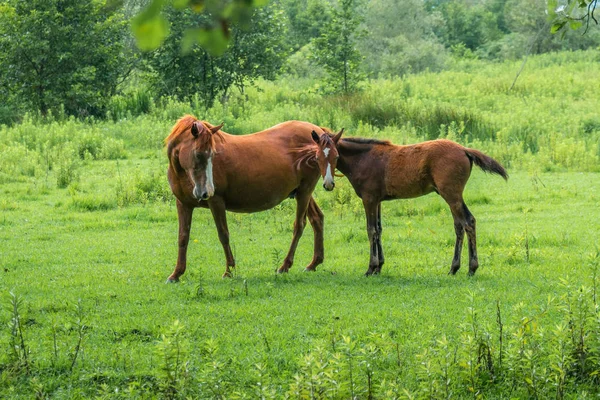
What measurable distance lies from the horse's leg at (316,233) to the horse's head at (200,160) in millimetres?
1976

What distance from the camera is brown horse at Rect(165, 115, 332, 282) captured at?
876cm

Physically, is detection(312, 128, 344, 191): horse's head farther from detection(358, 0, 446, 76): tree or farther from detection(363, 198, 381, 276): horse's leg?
detection(358, 0, 446, 76): tree

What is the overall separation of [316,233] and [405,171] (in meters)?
1.56

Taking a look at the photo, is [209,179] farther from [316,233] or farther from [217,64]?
[217,64]

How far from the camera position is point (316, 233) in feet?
33.9

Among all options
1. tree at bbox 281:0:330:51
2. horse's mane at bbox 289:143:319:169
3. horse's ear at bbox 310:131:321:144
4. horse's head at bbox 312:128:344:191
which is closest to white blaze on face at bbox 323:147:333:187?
horse's head at bbox 312:128:344:191

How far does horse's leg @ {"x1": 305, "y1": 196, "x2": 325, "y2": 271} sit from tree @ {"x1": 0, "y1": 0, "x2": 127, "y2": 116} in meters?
16.5

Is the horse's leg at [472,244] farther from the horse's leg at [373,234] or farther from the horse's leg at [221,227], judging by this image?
the horse's leg at [221,227]

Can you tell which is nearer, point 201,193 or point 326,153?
point 201,193

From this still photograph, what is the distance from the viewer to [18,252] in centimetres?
1127

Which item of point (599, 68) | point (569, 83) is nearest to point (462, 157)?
point (569, 83)

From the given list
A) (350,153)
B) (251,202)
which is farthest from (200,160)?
(350,153)

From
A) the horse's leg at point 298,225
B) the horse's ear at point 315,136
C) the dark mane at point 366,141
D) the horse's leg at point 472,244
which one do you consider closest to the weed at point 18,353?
the horse's leg at point 298,225

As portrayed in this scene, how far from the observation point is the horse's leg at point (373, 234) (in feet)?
31.5
